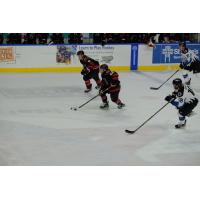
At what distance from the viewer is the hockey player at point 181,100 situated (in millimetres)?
6637

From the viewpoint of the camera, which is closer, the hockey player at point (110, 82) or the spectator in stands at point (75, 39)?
the hockey player at point (110, 82)

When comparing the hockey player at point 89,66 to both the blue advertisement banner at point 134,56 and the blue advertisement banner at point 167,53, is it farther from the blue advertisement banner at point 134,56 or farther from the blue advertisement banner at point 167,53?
the blue advertisement banner at point 167,53

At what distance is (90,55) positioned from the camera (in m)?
11.2

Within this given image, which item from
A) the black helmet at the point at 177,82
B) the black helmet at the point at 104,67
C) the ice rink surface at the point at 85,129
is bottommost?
the ice rink surface at the point at 85,129

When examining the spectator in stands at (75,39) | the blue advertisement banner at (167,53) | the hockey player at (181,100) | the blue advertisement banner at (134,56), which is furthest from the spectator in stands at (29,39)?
the hockey player at (181,100)

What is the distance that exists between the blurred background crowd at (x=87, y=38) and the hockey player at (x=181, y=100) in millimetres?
4573

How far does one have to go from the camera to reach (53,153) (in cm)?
584

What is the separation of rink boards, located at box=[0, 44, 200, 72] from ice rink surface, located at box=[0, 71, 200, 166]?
1.08 metres

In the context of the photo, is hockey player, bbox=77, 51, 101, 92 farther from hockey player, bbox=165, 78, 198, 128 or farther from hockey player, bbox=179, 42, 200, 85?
hockey player, bbox=165, 78, 198, 128

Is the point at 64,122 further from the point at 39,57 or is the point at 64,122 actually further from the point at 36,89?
the point at 39,57

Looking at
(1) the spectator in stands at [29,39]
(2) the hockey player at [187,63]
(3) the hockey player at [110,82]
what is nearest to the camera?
(3) the hockey player at [110,82]

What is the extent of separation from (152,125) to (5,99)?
282 cm

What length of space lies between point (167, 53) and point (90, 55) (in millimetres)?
1855

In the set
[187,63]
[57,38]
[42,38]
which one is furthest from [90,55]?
[187,63]
